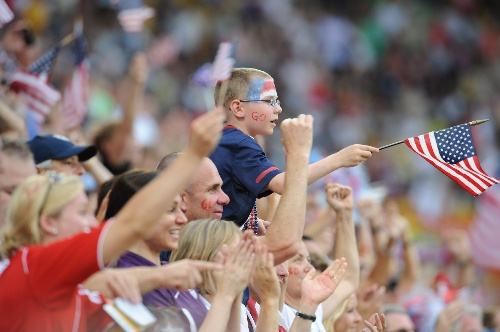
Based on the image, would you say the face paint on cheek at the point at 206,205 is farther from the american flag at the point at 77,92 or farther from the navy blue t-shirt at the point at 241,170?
the american flag at the point at 77,92

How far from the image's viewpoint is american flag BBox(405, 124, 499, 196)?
21.0 feet

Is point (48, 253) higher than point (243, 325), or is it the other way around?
point (48, 253)

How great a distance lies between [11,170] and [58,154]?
0.79 meters

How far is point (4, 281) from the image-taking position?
4.20m

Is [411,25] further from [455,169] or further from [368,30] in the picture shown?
[455,169]

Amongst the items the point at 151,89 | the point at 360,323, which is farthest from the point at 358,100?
the point at 360,323

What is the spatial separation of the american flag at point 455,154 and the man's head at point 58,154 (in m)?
1.56

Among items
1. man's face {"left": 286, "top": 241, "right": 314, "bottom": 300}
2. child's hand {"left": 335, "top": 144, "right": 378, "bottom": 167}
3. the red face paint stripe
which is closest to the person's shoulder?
the red face paint stripe

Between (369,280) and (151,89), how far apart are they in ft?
23.3

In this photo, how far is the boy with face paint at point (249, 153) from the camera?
5727 mm

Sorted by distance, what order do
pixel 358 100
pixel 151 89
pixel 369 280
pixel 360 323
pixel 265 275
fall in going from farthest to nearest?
pixel 358 100, pixel 151 89, pixel 369 280, pixel 360 323, pixel 265 275

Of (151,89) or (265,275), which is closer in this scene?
(265,275)

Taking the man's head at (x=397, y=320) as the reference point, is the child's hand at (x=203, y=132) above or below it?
above

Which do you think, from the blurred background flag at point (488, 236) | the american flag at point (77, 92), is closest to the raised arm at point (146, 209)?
the american flag at point (77, 92)
